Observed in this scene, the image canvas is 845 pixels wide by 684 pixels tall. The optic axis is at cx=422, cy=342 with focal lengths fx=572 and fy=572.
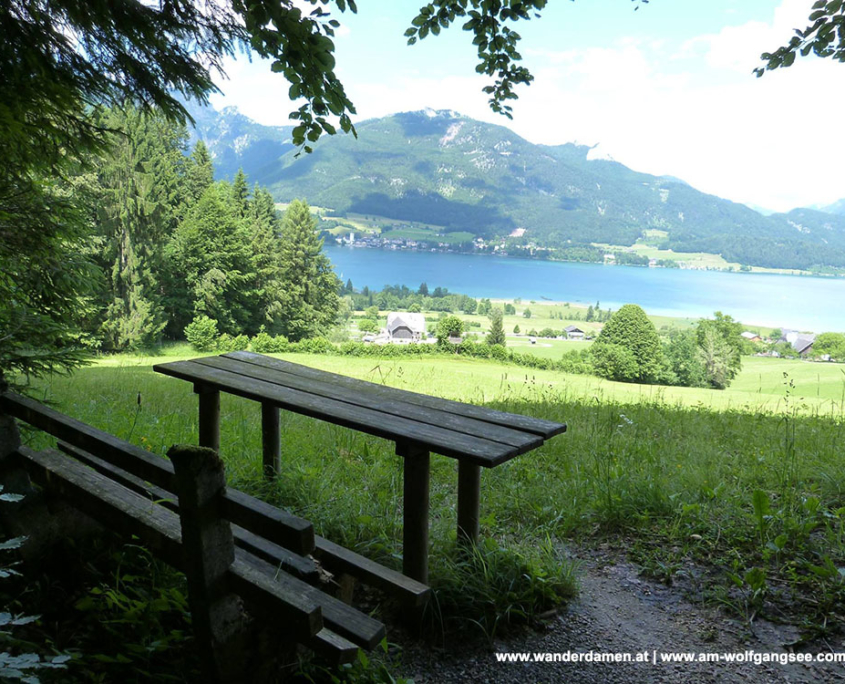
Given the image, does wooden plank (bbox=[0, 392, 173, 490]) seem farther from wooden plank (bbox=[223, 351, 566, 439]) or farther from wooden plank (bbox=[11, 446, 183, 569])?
wooden plank (bbox=[223, 351, 566, 439])

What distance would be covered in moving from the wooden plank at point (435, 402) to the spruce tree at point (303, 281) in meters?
38.7

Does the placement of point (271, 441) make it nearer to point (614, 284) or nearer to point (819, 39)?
point (819, 39)

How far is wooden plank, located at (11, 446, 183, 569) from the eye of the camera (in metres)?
1.66

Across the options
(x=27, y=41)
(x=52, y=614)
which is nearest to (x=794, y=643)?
(x=52, y=614)

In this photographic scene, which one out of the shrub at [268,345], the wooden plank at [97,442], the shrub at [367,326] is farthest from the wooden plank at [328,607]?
the shrub at [367,326]

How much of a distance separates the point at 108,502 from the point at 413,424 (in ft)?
3.60

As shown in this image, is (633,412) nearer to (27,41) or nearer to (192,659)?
(192,659)

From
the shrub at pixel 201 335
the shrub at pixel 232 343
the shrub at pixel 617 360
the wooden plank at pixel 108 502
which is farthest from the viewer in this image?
the shrub at pixel 617 360

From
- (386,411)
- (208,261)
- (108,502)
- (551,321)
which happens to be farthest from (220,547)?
(551,321)

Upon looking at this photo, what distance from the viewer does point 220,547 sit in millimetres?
1510

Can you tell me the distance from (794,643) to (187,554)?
2223mm

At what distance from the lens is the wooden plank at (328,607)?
5.00ft

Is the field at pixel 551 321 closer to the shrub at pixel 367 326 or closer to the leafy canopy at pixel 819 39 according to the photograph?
the shrub at pixel 367 326

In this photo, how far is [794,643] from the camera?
218 cm
